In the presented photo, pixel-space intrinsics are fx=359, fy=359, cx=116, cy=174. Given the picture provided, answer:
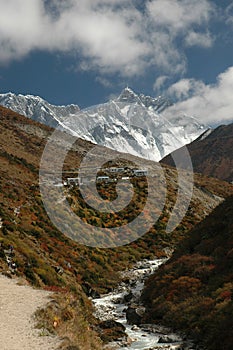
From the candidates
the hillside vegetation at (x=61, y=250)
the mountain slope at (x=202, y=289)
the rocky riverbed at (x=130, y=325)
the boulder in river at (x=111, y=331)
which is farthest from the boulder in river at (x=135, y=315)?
the hillside vegetation at (x=61, y=250)

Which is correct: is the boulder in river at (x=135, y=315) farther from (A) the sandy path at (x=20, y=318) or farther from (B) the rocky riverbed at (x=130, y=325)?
(A) the sandy path at (x=20, y=318)

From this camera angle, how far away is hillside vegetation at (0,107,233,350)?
18953mm

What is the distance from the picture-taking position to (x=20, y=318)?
51.9 ft

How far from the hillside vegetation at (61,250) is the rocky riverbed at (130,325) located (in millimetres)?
1241

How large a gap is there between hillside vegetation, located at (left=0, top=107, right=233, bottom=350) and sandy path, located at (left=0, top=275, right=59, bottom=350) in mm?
856

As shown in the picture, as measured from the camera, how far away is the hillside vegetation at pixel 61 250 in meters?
19.0

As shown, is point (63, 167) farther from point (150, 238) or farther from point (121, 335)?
point (121, 335)

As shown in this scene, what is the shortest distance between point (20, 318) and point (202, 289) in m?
14.6

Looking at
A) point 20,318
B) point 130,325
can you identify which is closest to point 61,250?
point 130,325

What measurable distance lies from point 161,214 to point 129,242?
15454 millimetres

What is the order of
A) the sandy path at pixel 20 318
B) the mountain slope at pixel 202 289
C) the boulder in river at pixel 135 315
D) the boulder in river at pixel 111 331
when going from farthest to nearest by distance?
1. the boulder in river at pixel 135 315
2. the boulder in river at pixel 111 331
3. the mountain slope at pixel 202 289
4. the sandy path at pixel 20 318

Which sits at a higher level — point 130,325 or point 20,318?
point 20,318

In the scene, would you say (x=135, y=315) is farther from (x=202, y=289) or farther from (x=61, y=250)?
(x=61, y=250)

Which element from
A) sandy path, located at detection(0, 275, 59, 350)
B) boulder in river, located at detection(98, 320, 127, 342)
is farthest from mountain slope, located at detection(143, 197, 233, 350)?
sandy path, located at detection(0, 275, 59, 350)
